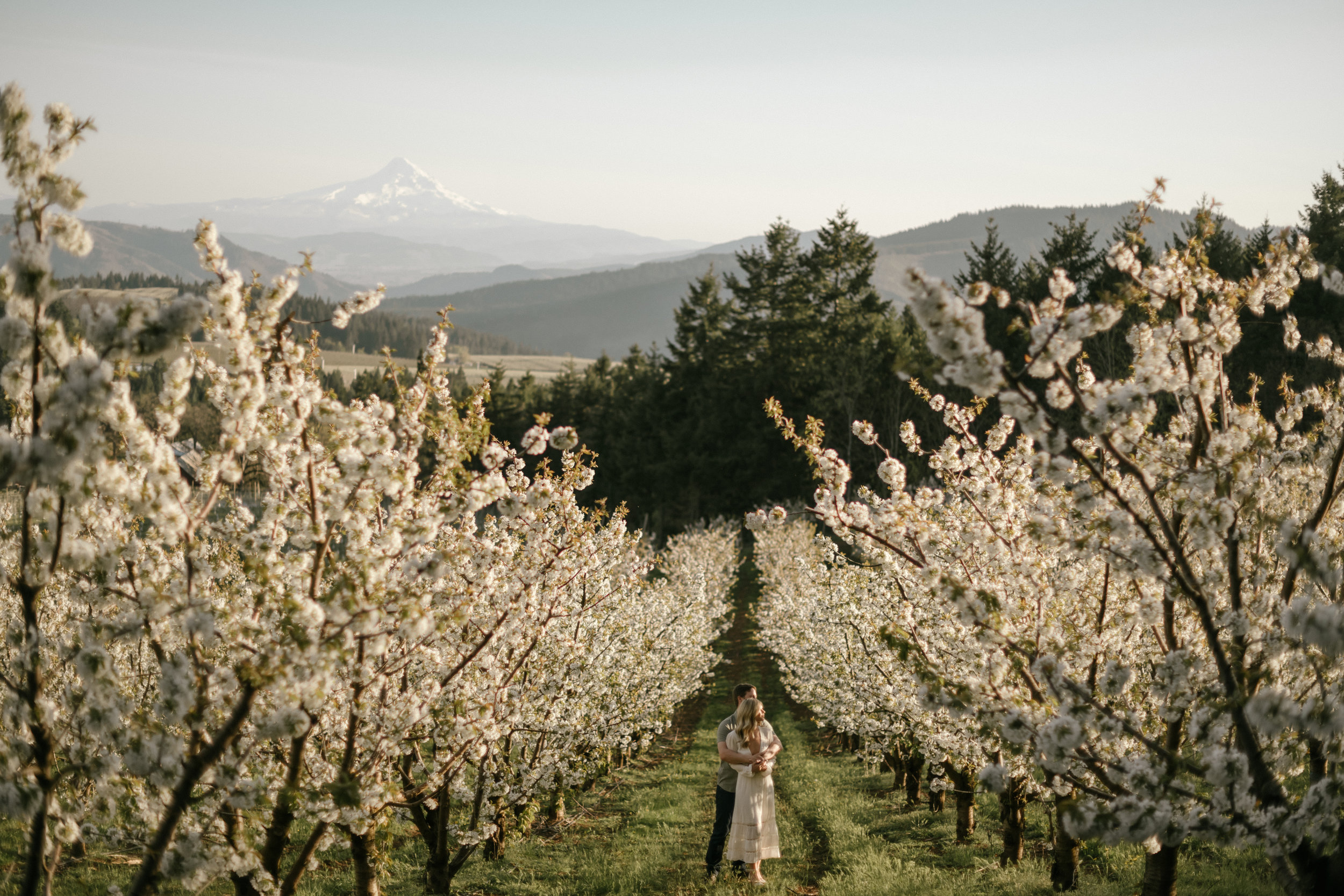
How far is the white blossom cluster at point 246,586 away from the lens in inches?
122

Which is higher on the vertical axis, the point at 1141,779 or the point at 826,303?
the point at 826,303

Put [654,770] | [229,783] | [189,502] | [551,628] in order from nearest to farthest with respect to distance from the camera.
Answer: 1. [229,783]
2. [189,502]
3. [551,628]
4. [654,770]

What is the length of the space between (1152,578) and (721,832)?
525 centimetres

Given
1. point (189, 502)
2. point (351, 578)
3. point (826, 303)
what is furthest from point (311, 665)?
point (826, 303)

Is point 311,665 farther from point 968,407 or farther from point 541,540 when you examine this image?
point 968,407

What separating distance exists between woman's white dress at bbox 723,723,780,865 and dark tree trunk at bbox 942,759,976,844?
6.20 ft

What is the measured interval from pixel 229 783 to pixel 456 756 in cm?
212

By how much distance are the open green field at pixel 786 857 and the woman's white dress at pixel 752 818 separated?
0.29 m

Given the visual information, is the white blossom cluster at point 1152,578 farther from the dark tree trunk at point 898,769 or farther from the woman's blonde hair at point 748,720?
the dark tree trunk at point 898,769

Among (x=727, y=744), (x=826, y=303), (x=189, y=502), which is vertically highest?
(x=826, y=303)

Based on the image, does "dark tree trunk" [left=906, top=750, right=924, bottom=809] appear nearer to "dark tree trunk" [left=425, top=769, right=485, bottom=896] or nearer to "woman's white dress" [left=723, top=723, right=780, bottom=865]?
"woman's white dress" [left=723, top=723, right=780, bottom=865]

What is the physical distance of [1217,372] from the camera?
177 inches

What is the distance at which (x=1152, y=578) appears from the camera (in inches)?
189

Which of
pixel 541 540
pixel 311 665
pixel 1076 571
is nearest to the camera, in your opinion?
pixel 311 665
